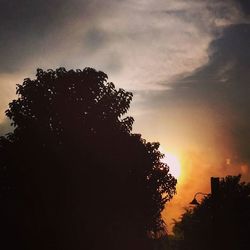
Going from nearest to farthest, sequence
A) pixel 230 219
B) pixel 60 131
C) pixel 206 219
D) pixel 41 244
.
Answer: pixel 41 244, pixel 60 131, pixel 230 219, pixel 206 219

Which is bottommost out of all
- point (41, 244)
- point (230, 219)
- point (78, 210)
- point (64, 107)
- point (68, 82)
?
point (41, 244)

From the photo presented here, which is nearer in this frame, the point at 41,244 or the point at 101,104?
the point at 41,244

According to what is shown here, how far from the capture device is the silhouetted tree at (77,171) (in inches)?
920

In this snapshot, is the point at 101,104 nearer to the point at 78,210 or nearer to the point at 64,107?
the point at 64,107

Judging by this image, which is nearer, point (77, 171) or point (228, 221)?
point (77, 171)

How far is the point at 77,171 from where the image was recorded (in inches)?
915

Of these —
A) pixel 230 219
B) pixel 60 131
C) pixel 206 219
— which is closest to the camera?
pixel 60 131

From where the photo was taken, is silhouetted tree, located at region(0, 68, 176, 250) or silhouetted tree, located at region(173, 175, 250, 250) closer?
silhouetted tree, located at region(0, 68, 176, 250)

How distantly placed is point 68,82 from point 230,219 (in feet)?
72.8

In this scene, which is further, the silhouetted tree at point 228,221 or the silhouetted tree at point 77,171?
the silhouetted tree at point 228,221

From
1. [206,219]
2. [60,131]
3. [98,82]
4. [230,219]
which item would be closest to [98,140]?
[60,131]

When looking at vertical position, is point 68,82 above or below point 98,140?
above

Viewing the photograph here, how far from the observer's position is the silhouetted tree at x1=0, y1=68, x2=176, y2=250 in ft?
76.6

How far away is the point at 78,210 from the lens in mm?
23438
